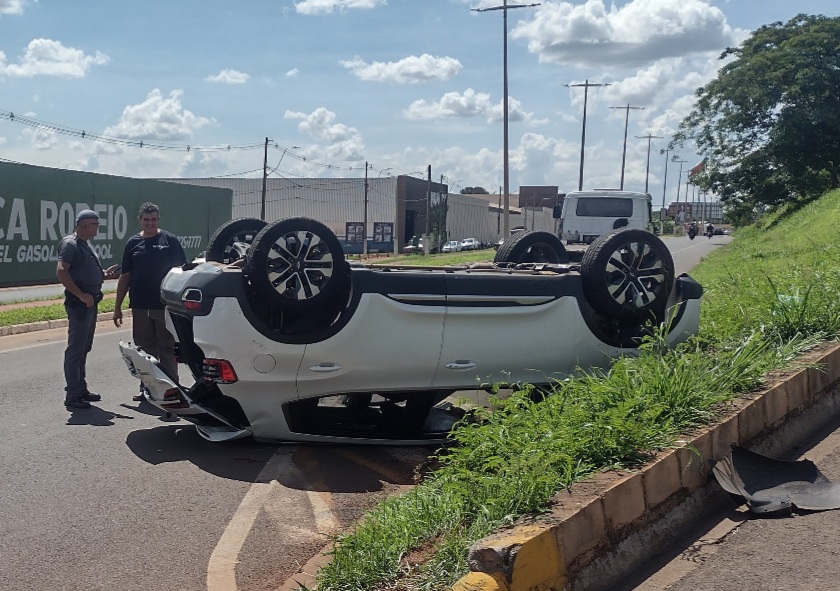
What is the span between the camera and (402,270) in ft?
22.5

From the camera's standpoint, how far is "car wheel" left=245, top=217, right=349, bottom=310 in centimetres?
607

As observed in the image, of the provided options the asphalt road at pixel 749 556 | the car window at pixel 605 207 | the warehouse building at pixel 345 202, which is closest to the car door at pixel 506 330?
the asphalt road at pixel 749 556

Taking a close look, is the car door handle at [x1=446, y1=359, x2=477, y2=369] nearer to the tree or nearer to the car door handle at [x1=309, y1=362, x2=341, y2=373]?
the car door handle at [x1=309, y1=362, x2=341, y2=373]

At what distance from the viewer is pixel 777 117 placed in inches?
1396

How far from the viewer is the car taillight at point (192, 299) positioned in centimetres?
611

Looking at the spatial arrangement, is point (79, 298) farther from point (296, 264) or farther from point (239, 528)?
point (239, 528)

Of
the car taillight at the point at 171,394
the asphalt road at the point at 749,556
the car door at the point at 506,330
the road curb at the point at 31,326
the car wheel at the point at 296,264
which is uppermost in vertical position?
the car wheel at the point at 296,264

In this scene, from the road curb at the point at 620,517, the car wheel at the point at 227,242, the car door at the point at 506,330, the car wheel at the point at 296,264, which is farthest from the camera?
the car wheel at the point at 227,242

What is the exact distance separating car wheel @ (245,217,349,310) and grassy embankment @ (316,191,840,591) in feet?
4.79

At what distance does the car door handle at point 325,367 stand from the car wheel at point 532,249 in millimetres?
2754

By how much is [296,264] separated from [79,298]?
292cm

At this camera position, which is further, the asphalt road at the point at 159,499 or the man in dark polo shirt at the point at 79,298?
the man in dark polo shirt at the point at 79,298

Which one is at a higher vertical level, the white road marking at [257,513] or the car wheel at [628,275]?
the car wheel at [628,275]

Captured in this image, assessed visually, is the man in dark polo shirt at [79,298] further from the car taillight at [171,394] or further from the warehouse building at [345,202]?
the warehouse building at [345,202]
